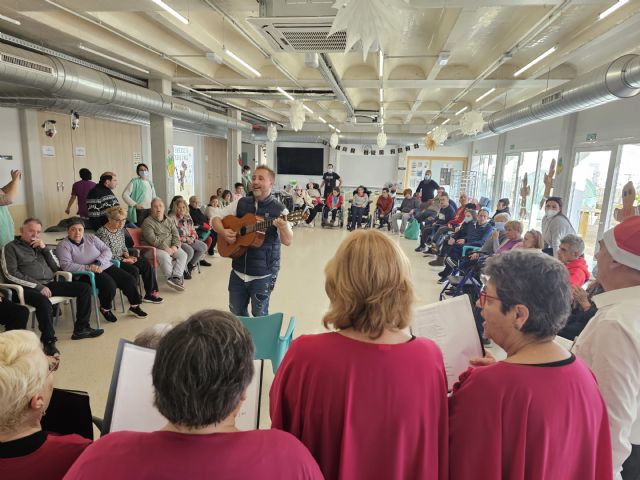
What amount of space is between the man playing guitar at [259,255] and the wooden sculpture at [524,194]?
364 inches

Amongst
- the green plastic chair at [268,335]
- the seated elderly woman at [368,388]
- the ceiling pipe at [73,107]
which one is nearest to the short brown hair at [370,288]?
the seated elderly woman at [368,388]

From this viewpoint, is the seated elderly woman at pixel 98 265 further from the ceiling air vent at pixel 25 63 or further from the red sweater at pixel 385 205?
the red sweater at pixel 385 205

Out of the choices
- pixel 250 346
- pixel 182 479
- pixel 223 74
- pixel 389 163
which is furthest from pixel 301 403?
pixel 389 163

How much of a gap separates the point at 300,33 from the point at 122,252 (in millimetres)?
3313

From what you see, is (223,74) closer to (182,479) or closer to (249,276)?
(249,276)

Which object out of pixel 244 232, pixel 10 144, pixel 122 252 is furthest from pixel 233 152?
pixel 244 232

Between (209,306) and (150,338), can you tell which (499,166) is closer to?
(209,306)

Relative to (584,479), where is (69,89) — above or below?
above

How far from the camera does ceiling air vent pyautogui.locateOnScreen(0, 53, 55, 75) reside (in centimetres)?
428

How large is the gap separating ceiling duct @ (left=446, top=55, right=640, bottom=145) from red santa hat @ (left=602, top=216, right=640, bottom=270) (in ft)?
11.8

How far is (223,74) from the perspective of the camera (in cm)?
793

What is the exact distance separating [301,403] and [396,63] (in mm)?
7331

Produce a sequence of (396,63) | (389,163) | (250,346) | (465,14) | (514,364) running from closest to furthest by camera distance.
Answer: (250,346), (514,364), (465,14), (396,63), (389,163)

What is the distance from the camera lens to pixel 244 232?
3.13 m
